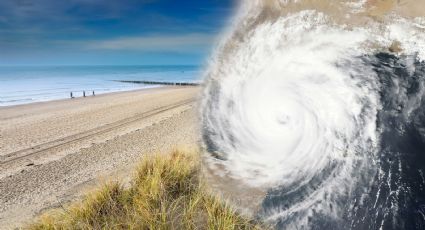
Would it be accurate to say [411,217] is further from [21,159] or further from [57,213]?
[21,159]

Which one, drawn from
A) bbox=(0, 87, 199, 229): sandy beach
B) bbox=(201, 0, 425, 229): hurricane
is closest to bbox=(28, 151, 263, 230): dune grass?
bbox=(201, 0, 425, 229): hurricane

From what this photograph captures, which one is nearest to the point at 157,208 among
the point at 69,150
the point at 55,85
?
the point at 69,150

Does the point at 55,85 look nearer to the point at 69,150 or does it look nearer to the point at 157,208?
the point at 69,150

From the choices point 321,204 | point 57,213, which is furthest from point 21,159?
point 321,204

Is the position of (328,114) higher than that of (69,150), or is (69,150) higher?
(328,114)

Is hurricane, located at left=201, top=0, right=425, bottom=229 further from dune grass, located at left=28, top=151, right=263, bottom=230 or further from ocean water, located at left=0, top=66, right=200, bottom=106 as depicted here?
ocean water, located at left=0, top=66, right=200, bottom=106

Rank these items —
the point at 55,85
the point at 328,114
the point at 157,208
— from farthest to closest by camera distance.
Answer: the point at 55,85
the point at 157,208
the point at 328,114
